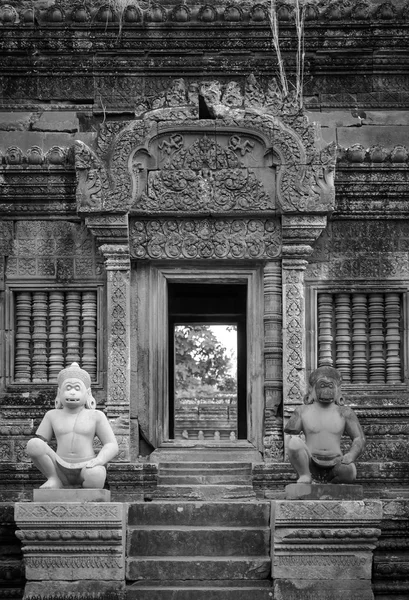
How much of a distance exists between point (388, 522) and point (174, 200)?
12.1ft

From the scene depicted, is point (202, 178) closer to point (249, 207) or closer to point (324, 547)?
point (249, 207)

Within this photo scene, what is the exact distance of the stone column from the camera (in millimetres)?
13734

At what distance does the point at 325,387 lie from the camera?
493 inches

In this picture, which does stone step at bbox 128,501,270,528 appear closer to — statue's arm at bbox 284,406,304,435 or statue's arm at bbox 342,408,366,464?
statue's arm at bbox 284,406,304,435

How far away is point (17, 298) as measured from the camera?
46.8 feet

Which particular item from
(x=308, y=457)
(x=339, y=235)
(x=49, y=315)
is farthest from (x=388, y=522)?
(x=49, y=315)

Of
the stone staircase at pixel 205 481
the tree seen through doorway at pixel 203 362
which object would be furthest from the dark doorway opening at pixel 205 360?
the stone staircase at pixel 205 481

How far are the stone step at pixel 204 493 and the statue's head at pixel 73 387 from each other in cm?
155

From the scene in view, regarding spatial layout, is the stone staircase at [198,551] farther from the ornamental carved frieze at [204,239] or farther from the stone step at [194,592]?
the ornamental carved frieze at [204,239]

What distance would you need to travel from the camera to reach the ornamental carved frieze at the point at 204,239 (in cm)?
1403

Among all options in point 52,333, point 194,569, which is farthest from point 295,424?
point 52,333

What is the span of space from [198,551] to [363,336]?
2961mm

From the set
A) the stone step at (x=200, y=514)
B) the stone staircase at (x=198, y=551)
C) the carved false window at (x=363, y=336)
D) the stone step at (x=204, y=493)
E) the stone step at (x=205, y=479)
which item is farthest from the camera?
the carved false window at (x=363, y=336)

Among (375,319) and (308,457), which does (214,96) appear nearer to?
(375,319)
